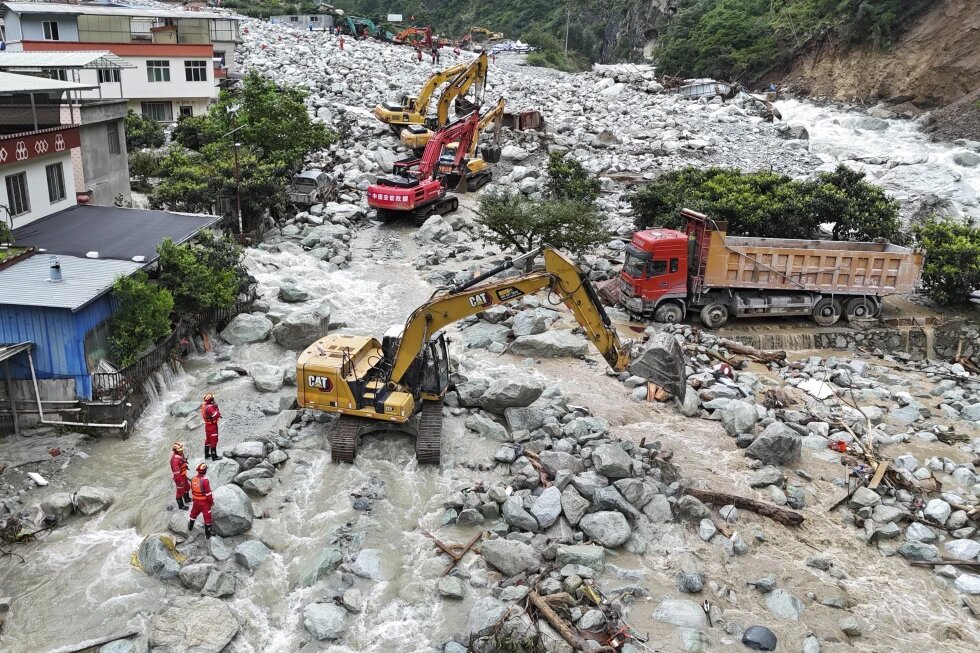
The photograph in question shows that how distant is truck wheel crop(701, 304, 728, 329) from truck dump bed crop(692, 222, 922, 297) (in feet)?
2.03

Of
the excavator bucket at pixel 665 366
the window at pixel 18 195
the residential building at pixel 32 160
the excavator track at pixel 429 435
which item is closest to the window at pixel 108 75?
the residential building at pixel 32 160

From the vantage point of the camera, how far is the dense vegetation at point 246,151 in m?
25.9

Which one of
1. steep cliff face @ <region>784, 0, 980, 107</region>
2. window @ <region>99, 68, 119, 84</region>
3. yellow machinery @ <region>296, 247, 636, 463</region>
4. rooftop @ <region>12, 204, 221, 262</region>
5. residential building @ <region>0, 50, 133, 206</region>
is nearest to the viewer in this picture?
yellow machinery @ <region>296, 247, 636, 463</region>

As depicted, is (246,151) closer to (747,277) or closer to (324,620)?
(747,277)

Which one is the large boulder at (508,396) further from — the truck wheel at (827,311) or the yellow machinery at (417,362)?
the truck wheel at (827,311)

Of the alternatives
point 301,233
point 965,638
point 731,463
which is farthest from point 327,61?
point 965,638

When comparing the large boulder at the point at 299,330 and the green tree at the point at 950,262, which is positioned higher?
the green tree at the point at 950,262

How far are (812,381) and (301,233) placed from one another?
56.3 feet

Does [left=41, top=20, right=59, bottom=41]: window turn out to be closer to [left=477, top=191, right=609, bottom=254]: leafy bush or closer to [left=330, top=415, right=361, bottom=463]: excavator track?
[left=477, top=191, right=609, bottom=254]: leafy bush

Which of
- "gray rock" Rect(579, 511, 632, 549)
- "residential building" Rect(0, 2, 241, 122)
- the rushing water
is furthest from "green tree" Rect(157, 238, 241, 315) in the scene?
"residential building" Rect(0, 2, 241, 122)

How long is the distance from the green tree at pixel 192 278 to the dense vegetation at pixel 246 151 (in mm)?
7584

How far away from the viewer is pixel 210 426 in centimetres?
1381

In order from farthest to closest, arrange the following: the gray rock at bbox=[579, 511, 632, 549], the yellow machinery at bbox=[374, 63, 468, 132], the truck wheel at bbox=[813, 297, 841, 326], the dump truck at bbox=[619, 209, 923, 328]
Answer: the yellow machinery at bbox=[374, 63, 468, 132], the truck wheel at bbox=[813, 297, 841, 326], the dump truck at bbox=[619, 209, 923, 328], the gray rock at bbox=[579, 511, 632, 549]

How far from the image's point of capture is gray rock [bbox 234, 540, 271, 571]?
37.8 feet
